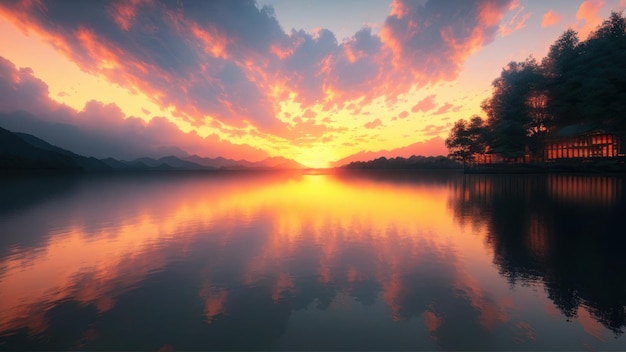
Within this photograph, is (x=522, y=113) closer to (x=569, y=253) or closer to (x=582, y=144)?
(x=582, y=144)

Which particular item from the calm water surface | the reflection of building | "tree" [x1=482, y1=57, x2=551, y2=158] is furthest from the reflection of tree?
→ "tree" [x1=482, y1=57, x2=551, y2=158]

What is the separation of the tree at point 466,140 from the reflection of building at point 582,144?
20002mm

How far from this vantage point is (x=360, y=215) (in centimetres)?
2700

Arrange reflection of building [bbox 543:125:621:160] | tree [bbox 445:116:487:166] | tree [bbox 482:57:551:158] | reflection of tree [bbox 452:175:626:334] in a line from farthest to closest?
tree [bbox 445:116:487:166] < tree [bbox 482:57:551:158] < reflection of building [bbox 543:125:621:160] < reflection of tree [bbox 452:175:626:334]

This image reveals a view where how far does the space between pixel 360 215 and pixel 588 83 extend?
199 ft

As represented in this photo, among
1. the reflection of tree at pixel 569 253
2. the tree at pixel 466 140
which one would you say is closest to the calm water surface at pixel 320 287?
the reflection of tree at pixel 569 253

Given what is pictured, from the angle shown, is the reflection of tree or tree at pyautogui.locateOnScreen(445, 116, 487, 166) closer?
the reflection of tree

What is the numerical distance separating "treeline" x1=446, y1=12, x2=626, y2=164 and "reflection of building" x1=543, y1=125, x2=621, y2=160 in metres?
1.50

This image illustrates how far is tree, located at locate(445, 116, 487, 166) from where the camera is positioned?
320 feet

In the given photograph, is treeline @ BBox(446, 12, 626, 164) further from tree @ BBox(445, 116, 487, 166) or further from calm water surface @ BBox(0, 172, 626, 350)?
calm water surface @ BBox(0, 172, 626, 350)

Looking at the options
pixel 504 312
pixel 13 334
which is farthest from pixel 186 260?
pixel 504 312

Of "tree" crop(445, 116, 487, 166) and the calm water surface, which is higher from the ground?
"tree" crop(445, 116, 487, 166)

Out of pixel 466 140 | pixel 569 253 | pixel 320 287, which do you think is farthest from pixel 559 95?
pixel 320 287

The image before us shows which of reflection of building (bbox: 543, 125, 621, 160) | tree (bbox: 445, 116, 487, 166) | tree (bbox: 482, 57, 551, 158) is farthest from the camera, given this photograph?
tree (bbox: 445, 116, 487, 166)
